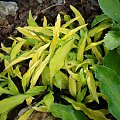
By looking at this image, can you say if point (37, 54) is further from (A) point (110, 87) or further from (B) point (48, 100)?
(A) point (110, 87)

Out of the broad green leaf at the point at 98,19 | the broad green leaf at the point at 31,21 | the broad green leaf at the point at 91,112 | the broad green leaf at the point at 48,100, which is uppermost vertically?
the broad green leaf at the point at 31,21

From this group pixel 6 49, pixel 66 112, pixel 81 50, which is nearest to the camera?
pixel 66 112

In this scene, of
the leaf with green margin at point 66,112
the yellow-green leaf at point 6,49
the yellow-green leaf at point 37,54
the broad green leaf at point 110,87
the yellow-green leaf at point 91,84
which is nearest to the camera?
the broad green leaf at point 110,87

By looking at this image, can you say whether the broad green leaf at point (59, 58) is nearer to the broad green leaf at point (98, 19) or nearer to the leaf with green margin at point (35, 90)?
the leaf with green margin at point (35, 90)

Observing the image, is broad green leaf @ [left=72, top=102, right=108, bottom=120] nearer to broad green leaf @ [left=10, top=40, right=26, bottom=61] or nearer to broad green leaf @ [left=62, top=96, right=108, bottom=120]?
broad green leaf @ [left=62, top=96, right=108, bottom=120]

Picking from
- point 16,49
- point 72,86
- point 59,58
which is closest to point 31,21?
point 16,49

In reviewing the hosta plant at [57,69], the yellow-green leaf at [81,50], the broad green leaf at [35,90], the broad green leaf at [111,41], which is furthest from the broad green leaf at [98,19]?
the broad green leaf at [35,90]
